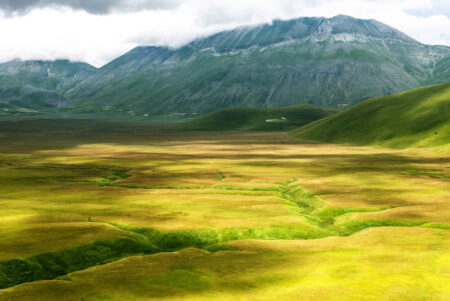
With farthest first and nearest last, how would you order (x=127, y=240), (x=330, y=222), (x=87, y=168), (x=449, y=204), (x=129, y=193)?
(x=87, y=168) < (x=129, y=193) < (x=449, y=204) < (x=330, y=222) < (x=127, y=240)

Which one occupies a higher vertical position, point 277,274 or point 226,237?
point 277,274

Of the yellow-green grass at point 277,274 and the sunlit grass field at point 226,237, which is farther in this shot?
the sunlit grass field at point 226,237

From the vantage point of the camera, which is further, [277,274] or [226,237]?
[226,237]

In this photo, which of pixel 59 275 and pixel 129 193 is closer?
pixel 59 275

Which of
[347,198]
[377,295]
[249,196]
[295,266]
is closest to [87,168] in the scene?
[249,196]

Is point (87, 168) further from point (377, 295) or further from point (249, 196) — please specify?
point (377, 295)

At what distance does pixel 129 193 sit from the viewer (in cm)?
8006

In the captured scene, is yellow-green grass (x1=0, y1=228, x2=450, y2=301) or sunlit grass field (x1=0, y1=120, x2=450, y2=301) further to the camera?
sunlit grass field (x1=0, y1=120, x2=450, y2=301)

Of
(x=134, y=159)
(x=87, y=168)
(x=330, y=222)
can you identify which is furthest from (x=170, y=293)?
(x=134, y=159)

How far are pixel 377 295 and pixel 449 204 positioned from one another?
40.6 metres

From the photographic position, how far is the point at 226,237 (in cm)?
5162

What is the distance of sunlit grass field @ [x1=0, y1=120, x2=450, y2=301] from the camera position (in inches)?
1346

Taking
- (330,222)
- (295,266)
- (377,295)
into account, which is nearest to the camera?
(377,295)

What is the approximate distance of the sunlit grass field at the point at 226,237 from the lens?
34188 mm
